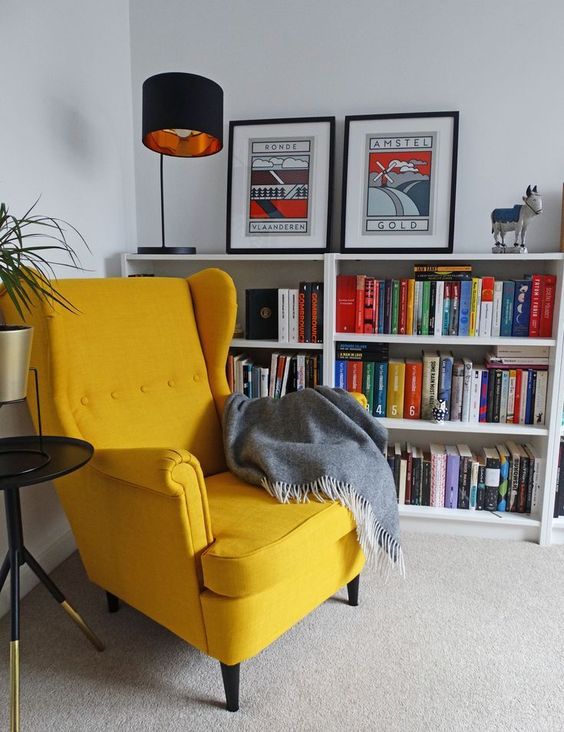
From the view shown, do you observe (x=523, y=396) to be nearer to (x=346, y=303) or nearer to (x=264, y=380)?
(x=346, y=303)

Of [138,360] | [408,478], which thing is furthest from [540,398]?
[138,360]

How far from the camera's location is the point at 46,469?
1322mm

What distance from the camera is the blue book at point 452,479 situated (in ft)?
7.73

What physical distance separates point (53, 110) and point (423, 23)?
58.4 inches

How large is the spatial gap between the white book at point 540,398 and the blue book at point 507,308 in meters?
0.21

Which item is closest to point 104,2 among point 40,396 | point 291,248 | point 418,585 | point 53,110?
point 53,110

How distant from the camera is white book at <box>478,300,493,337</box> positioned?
224 centimetres

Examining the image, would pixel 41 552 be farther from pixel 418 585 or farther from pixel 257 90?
pixel 257 90

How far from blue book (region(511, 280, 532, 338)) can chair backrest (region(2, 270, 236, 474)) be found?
1101 mm

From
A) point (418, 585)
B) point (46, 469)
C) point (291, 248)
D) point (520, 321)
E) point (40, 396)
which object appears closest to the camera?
point (46, 469)

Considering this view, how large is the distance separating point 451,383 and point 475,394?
0.34ft

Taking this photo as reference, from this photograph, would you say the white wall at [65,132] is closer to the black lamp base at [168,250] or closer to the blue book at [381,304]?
the black lamp base at [168,250]

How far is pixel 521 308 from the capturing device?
7.30 feet

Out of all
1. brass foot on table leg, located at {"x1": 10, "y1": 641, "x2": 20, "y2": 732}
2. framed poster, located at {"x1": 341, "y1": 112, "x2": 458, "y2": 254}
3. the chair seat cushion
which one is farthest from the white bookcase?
brass foot on table leg, located at {"x1": 10, "y1": 641, "x2": 20, "y2": 732}
